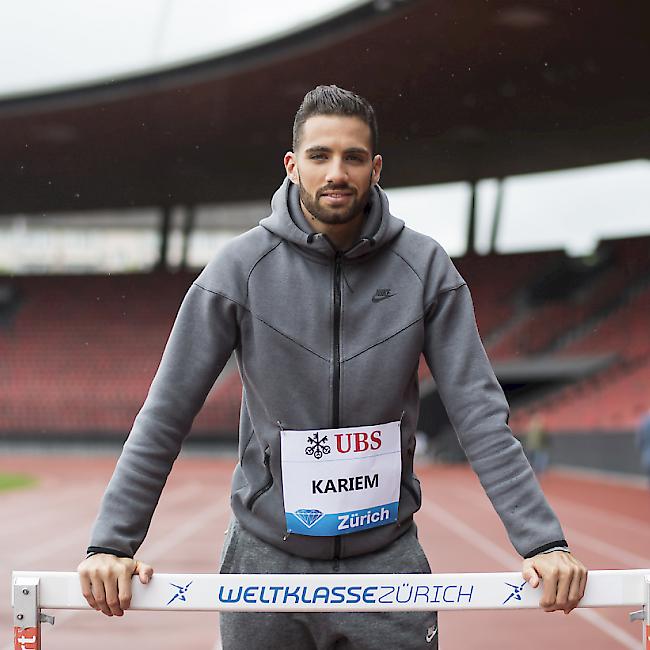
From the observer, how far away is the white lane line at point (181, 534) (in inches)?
208

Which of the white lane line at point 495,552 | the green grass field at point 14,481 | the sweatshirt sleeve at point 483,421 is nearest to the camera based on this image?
the sweatshirt sleeve at point 483,421

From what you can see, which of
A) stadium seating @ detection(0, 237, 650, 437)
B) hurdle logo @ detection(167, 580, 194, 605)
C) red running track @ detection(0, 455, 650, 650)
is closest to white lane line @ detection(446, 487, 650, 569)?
red running track @ detection(0, 455, 650, 650)

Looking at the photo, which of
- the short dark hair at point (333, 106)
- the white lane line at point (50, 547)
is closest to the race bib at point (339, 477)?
the short dark hair at point (333, 106)

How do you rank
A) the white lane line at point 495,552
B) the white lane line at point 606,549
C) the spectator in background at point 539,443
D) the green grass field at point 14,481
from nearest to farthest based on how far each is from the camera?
the white lane line at point 495,552, the white lane line at point 606,549, the green grass field at point 14,481, the spectator in background at point 539,443

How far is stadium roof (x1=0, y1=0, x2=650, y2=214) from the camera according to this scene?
11.9 ft

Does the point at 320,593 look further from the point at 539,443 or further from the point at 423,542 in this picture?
the point at 539,443

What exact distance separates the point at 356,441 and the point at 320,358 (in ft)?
0.53

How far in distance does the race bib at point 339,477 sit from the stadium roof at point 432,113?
198 cm

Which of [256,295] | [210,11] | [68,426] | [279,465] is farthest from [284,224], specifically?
[68,426]

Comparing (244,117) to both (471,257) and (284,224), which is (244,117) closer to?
(471,257)

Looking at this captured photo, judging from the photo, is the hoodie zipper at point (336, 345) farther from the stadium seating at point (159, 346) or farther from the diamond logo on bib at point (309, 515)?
the stadium seating at point (159, 346)

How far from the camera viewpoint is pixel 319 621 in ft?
5.84

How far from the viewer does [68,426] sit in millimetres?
22828

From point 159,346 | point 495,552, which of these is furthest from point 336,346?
point 159,346
